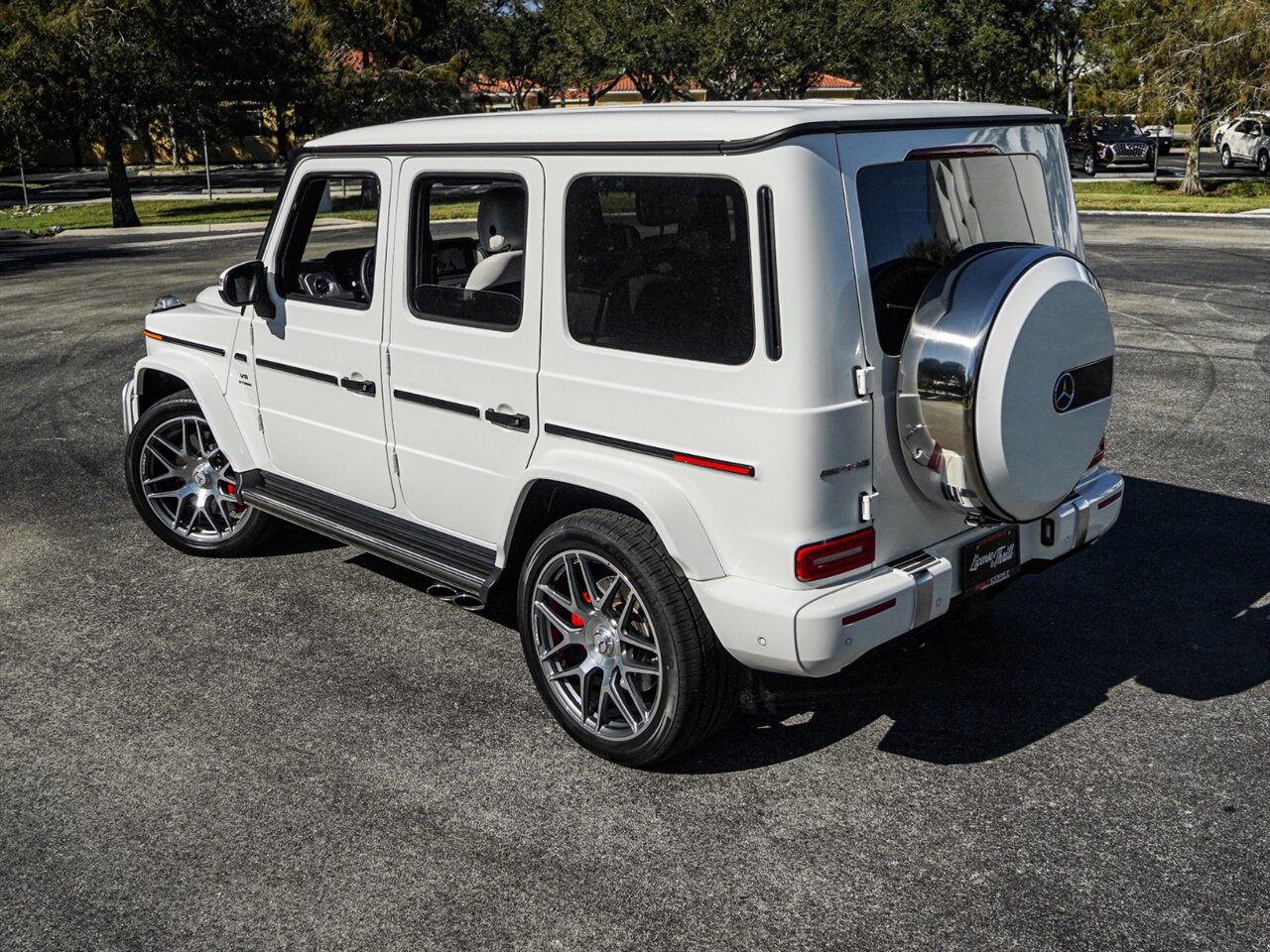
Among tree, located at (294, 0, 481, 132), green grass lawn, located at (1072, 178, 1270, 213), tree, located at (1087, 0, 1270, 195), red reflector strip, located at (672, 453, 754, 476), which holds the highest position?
tree, located at (294, 0, 481, 132)

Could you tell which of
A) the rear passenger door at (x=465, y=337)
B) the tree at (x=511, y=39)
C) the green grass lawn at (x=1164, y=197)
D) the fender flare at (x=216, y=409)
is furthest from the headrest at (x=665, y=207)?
the tree at (x=511, y=39)

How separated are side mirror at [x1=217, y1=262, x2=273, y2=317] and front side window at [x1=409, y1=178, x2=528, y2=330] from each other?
100 centimetres

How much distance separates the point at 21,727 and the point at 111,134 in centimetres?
2838

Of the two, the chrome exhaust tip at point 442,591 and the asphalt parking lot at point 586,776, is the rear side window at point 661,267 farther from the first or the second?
the asphalt parking lot at point 586,776

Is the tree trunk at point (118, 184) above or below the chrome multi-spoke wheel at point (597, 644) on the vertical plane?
above

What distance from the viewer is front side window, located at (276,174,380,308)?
16.8ft

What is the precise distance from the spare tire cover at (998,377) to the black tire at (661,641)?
85 centimetres

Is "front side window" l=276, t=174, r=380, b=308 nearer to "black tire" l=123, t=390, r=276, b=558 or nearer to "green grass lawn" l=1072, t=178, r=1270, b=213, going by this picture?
"black tire" l=123, t=390, r=276, b=558

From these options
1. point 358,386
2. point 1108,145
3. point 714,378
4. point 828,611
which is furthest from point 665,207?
point 1108,145

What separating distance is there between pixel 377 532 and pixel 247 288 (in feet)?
4.24

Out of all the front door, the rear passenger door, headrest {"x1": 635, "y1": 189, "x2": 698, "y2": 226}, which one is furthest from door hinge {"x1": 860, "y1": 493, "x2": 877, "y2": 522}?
the front door

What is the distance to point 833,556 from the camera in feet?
12.4

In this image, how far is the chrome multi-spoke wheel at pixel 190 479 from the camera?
247 inches

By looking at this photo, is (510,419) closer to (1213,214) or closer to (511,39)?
(1213,214)
